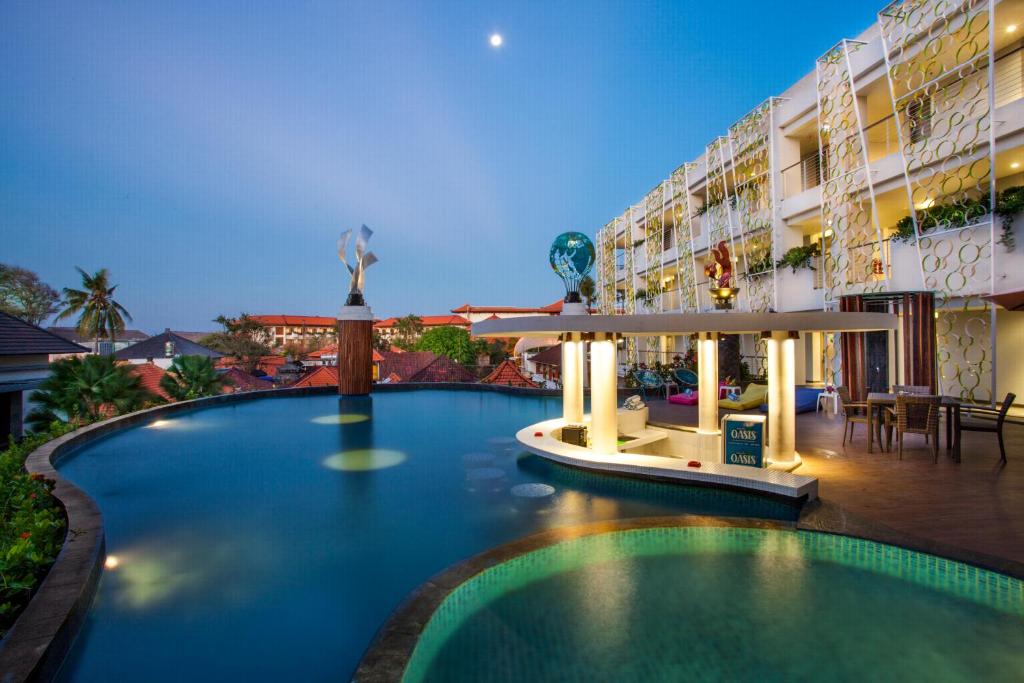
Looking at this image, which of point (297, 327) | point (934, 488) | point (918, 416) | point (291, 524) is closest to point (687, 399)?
point (918, 416)

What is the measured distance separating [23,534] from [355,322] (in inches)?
431

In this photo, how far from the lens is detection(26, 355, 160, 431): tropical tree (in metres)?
11.0

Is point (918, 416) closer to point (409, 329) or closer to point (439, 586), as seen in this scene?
point (439, 586)

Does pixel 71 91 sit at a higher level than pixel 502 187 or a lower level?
lower

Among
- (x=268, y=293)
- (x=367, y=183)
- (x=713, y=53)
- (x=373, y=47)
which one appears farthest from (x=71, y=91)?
(x=713, y=53)

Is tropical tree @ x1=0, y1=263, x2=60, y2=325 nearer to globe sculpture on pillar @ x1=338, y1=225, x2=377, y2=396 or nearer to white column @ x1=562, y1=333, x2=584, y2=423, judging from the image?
globe sculpture on pillar @ x1=338, y1=225, x2=377, y2=396

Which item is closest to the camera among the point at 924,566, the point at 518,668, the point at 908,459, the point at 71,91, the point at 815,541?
the point at 518,668

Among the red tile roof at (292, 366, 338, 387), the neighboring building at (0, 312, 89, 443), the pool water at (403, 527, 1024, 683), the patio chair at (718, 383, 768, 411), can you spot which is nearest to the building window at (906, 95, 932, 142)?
the patio chair at (718, 383, 768, 411)

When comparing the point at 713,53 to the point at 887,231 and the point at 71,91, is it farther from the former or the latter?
the point at 71,91

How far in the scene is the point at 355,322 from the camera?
15211mm

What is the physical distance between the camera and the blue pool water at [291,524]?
340cm

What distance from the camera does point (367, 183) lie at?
12475cm

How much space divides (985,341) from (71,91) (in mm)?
87588

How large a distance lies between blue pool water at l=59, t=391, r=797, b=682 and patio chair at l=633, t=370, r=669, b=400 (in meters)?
6.07
